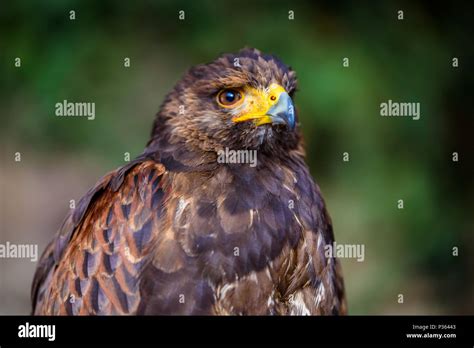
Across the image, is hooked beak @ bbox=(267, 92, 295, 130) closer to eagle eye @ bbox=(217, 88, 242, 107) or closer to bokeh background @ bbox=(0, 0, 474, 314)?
eagle eye @ bbox=(217, 88, 242, 107)

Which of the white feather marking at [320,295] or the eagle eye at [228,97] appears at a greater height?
the eagle eye at [228,97]

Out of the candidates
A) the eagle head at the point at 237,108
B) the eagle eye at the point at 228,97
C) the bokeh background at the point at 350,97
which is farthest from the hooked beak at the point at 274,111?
the bokeh background at the point at 350,97

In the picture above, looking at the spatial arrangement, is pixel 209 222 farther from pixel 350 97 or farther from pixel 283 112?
pixel 350 97

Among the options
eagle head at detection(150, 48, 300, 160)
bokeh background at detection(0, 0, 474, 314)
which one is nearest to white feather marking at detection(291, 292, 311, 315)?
eagle head at detection(150, 48, 300, 160)

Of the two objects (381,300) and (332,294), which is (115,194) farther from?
(381,300)

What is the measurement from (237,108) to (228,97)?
9cm

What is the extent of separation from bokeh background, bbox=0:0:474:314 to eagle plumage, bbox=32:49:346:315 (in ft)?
9.85

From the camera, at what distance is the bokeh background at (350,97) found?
7336 millimetres

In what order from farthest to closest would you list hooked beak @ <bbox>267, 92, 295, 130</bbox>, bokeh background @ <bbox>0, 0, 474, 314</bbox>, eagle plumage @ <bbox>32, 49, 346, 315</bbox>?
bokeh background @ <bbox>0, 0, 474, 314</bbox> < hooked beak @ <bbox>267, 92, 295, 130</bbox> < eagle plumage @ <bbox>32, 49, 346, 315</bbox>

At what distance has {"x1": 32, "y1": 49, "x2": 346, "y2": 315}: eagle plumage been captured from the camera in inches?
156

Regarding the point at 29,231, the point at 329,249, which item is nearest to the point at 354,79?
the point at 329,249

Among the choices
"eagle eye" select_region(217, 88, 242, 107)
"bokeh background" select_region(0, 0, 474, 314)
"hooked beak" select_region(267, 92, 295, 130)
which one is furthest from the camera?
"bokeh background" select_region(0, 0, 474, 314)

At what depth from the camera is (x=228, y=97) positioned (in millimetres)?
4262

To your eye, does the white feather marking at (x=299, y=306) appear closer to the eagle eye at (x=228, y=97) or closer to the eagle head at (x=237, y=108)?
the eagle head at (x=237, y=108)
